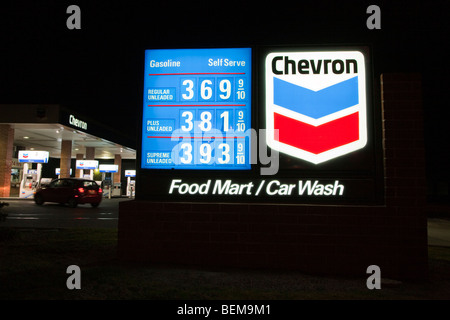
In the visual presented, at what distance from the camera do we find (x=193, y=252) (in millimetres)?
5184

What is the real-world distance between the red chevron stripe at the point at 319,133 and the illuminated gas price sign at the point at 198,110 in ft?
2.25

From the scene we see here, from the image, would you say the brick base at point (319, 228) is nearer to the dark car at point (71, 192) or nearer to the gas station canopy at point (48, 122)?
the dark car at point (71, 192)

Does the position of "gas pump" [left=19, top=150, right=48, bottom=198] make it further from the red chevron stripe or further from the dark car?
the red chevron stripe

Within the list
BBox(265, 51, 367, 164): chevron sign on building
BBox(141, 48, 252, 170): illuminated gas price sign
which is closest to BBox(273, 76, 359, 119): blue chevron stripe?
BBox(265, 51, 367, 164): chevron sign on building

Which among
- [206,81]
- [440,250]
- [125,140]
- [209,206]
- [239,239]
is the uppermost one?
[125,140]

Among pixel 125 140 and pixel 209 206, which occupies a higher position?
pixel 125 140

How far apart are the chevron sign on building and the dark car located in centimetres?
1490

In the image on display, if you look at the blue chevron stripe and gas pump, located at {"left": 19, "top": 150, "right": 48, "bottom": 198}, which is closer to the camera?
the blue chevron stripe

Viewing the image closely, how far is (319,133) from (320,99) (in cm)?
60

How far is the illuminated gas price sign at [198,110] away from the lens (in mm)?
5461

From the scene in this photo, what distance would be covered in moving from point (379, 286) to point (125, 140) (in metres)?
33.7

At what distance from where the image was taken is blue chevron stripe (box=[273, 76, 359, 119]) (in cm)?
533

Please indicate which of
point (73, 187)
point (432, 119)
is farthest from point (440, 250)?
point (432, 119)
